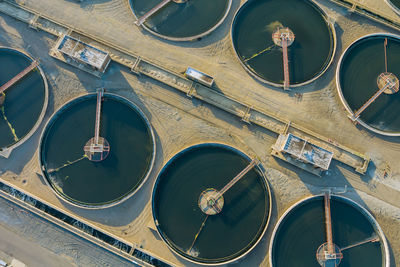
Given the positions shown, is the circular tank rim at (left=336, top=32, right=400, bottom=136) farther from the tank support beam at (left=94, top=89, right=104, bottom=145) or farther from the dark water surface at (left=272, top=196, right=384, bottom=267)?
the tank support beam at (left=94, top=89, right=104, bottom=145)

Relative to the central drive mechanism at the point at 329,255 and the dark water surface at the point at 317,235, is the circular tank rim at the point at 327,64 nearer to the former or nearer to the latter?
the dark water surface at the point at 317,235

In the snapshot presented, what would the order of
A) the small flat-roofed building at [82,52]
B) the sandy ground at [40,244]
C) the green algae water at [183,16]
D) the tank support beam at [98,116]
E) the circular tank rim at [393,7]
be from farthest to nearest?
the green algae water at [183,16] → the circular tank rim at [393,7] → the tank support beam at [98,116] → the sandy ground at [40,244] → the small flat-roofed building at [82,52]

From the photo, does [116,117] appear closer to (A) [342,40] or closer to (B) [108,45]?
(B) [108,45]

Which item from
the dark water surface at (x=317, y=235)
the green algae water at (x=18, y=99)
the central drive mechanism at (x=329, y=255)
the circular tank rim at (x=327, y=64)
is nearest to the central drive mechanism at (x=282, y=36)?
the circular tank rim at (x=327, y=64)

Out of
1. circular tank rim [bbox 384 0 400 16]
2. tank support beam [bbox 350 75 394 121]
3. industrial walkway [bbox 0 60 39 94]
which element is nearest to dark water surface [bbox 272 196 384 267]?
tank support beam [bbox 350 75 394 121]

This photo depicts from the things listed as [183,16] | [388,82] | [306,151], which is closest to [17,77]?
[183,16]

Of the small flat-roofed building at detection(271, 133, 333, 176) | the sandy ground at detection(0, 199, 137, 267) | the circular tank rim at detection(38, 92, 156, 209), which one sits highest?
the small flat-roofed building at detection(271, 133, 333, 176)

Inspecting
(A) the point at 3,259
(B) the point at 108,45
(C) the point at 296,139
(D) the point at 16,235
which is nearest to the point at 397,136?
(C) the point at 296,139
